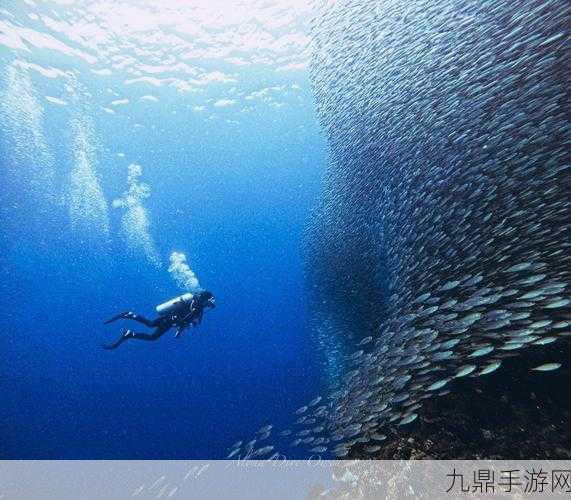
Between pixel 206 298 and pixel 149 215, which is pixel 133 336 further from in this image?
pixel 149 215

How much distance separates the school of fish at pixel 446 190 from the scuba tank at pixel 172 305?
4426 millimetres

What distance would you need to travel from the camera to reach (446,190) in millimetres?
8023

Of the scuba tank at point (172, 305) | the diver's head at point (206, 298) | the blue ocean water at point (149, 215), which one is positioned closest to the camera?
the scuba tank at point (172, 305)

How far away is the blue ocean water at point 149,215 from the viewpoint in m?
20.5

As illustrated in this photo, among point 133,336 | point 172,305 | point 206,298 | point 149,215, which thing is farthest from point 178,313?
point 149,215

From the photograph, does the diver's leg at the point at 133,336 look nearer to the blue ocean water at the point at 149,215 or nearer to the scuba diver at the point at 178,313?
the scuba diver at the point at 178,313

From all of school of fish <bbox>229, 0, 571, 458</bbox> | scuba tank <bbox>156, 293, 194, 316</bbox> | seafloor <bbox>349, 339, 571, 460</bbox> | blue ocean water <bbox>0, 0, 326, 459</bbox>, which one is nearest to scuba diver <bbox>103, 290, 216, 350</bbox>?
scuba tank <bbox>156, 293, 194, 316</bbox>

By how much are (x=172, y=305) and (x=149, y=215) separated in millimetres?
48213

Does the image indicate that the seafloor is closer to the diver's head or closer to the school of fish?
the school of fish

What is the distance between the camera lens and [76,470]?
3247 cm

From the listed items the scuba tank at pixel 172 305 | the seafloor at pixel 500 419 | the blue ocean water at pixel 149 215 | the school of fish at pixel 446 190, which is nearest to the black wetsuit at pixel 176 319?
Answer: the scuba tank at pixel 172 305

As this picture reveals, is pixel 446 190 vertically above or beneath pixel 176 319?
above

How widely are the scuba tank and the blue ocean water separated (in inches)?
547

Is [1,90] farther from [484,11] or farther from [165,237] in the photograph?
[165,237]
